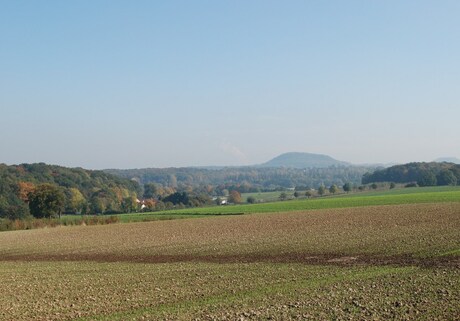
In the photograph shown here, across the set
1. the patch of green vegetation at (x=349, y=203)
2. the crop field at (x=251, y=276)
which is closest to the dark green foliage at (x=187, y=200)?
the patch of green vegetation at (x=349, y=203)

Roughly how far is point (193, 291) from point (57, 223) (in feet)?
207

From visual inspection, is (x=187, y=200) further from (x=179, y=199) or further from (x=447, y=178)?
(x=447, y=178)

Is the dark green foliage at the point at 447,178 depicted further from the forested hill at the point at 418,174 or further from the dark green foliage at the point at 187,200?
the dark green foliage at the point at 187,200

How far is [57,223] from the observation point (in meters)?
80.1

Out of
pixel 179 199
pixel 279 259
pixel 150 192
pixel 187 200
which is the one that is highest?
pixel 150 192

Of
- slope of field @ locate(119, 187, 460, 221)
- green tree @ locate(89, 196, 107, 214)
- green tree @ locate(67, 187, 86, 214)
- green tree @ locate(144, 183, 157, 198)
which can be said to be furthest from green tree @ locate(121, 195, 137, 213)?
green tree @ locate(144, 183, 157, 198)

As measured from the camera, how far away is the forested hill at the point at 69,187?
113650 mm

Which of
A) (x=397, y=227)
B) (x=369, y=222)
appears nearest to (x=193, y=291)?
(x=397, y=227)

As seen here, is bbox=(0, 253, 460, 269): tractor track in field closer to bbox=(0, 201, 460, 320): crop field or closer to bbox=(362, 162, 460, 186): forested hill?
bbox=(0, 201, 460, 320): crop field

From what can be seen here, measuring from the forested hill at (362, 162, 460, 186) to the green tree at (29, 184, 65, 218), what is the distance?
98.7m

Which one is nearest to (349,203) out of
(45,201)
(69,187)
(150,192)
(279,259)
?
(45,201)

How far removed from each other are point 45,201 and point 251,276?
75755mm

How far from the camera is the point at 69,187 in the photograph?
142500mm

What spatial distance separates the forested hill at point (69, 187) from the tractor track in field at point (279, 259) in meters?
62.4
